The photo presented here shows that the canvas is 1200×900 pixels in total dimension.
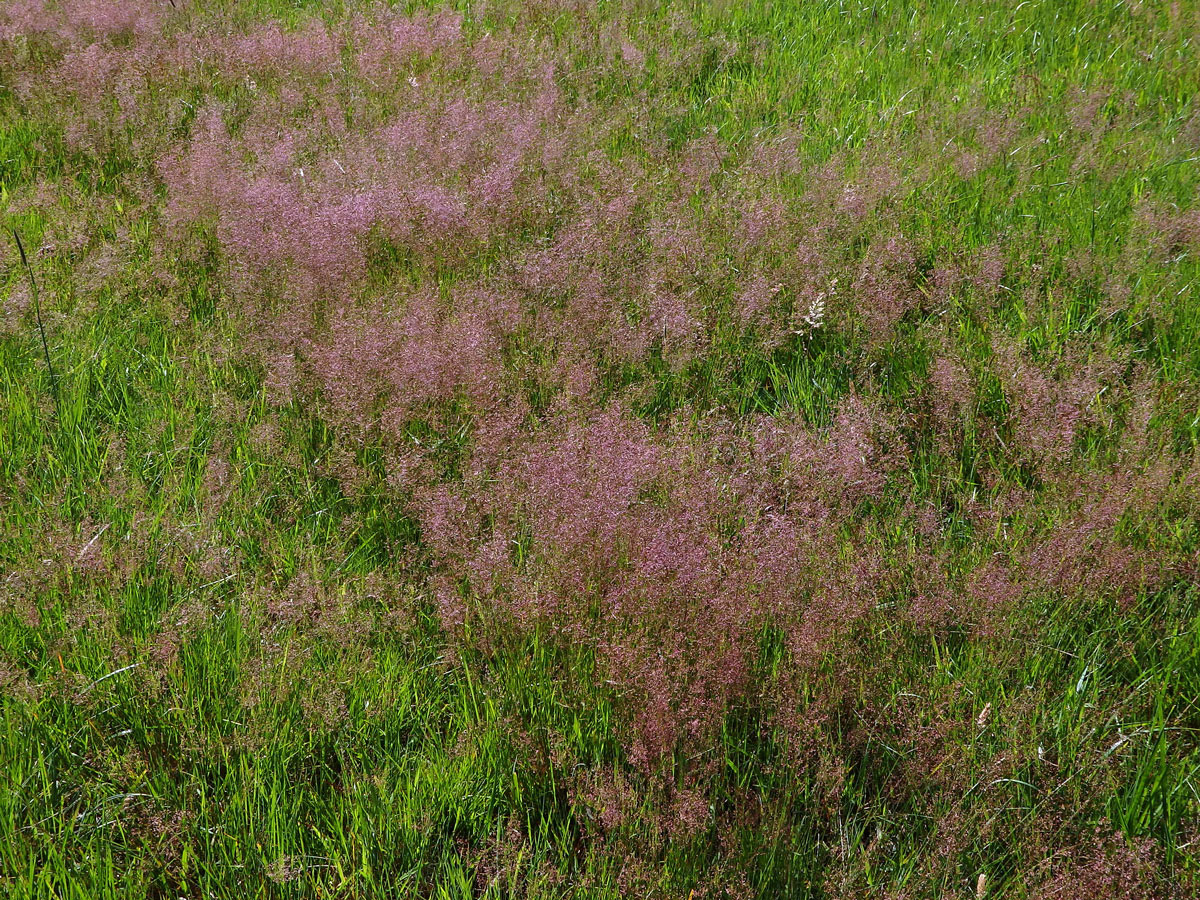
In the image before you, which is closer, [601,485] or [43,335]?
[601,485]

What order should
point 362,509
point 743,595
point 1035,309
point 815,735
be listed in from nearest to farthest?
point 815,735
point 743,595
point 362,509
point 1035,309

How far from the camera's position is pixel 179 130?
5.08 m

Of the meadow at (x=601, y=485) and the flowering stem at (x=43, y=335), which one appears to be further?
the flowering stem at (x=43, y=335)

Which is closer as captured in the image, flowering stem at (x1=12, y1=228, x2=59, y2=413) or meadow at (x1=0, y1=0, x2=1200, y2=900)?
meadow at (x1=0, y1=0, x2=1200, y2=900)

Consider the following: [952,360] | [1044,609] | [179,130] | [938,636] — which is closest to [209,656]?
[938,636]

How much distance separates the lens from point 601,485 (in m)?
2.68

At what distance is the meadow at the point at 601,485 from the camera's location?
204 cm

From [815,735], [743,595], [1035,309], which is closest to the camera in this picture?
[815,735]

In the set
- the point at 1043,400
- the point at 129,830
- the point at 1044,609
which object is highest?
the point at 1043,400

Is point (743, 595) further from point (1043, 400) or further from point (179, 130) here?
point (179, 130)

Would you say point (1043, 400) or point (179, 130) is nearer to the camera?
point (1043, 400)

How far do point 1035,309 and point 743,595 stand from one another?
1.96 meters

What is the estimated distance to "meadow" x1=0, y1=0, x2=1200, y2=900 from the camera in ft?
6.70

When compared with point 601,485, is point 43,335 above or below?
above
